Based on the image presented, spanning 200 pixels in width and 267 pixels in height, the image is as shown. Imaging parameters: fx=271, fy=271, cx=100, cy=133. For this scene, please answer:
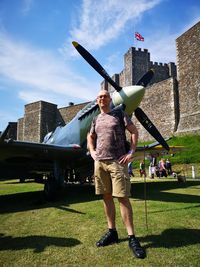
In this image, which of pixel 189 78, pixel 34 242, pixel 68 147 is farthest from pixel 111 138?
pixel 189 78

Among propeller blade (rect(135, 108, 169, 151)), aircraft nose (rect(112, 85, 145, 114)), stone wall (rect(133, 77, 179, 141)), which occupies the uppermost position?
stone wall (rect(133, 77, 179, 141))

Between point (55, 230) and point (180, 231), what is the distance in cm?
206

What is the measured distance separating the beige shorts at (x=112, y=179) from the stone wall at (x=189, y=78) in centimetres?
2483

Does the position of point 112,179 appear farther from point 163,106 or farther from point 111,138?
point 163,106

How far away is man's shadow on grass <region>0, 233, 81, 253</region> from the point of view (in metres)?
3.81

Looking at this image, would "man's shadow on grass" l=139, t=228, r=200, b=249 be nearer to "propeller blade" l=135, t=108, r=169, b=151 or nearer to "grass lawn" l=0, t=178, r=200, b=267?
"grass lawn" l=0, t=178, r=200, b=267

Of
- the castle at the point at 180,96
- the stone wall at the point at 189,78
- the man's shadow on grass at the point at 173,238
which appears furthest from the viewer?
the castle at the point at 180,96

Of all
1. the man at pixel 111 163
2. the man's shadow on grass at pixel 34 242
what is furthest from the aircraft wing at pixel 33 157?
the man at pixel 111 163

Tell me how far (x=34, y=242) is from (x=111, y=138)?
6.29 ft

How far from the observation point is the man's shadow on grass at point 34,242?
12.5 feet

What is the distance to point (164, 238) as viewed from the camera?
3.91m

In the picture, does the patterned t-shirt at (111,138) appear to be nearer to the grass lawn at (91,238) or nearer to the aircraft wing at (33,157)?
the grass lawn at (91,238)

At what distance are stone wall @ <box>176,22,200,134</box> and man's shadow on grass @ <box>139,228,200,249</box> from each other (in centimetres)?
2435

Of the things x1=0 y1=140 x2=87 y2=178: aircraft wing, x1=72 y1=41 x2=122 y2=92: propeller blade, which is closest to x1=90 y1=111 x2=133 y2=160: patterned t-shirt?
x1=72 y1=41 x2=122 y2=92: propeller blade
